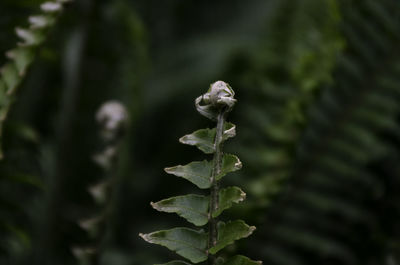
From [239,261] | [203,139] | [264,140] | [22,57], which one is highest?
[264,140]

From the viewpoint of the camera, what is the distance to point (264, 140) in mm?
1093

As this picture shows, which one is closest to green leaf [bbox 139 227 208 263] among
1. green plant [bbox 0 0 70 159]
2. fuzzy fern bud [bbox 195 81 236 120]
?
fuzzy fern bud [bbox 195 81 236 120]

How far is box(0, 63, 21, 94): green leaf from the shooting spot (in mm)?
626

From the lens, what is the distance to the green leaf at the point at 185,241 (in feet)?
1.76

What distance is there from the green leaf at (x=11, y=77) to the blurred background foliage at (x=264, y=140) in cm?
10

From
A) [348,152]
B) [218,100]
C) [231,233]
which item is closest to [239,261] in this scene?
[231,233]

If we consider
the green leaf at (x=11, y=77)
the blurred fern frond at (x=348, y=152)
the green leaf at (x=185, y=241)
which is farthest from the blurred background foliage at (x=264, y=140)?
the green leaf at (x=185, y=241)

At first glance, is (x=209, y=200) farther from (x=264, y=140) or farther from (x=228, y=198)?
(x=264, y=140)

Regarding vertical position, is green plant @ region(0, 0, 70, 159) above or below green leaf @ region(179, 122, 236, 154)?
above

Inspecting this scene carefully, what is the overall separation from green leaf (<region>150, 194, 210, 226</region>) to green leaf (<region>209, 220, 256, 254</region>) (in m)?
0.03

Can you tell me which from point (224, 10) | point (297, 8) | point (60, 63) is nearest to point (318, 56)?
point (297, 8)

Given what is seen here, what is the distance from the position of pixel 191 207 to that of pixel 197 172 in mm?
37

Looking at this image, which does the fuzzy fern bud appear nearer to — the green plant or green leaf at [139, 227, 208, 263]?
green leaf at [139, 227, 208, 263]

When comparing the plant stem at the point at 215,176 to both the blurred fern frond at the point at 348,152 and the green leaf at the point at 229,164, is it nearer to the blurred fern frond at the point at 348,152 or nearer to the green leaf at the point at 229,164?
the green leaf at the point at 229,164
